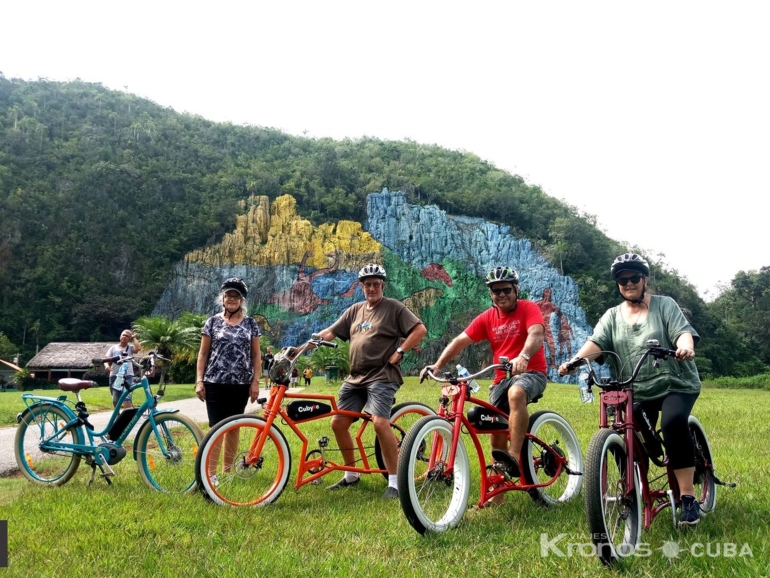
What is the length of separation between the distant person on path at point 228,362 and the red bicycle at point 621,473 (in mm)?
3134

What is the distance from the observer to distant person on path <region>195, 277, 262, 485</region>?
5738mm

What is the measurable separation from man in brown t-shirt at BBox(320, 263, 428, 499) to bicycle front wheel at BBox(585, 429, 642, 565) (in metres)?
2.07

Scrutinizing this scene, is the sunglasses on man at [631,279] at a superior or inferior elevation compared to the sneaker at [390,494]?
superior

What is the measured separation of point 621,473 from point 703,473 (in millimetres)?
1203

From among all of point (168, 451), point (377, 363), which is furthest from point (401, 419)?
point (168, 451)

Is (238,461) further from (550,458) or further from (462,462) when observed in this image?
(550,458)

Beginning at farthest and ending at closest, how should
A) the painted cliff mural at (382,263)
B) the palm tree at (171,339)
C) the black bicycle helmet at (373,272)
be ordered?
the painted cliff mural at (382,263)
the palm tree at (171,339)
the black bicycle helmet at (373,272)

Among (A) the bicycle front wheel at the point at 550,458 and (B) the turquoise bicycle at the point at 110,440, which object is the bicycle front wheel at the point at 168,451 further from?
(A) the bicycle front wheel at the point at 550,458

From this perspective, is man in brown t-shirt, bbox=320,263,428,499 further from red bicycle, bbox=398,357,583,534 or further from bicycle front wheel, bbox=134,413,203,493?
bicycle front wheel, bbox=134,413,203,493

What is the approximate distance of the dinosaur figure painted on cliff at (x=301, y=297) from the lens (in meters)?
56.3

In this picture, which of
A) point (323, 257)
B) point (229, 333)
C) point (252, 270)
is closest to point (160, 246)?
point (252, 270)

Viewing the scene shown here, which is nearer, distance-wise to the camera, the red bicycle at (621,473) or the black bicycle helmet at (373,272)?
the red bicycle at (621,473)

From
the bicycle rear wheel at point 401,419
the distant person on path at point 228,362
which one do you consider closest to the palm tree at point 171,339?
the distant person on path at point 228,362

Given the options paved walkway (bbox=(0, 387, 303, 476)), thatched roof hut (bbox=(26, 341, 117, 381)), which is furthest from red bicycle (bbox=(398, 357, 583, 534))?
thatched roof hut (bbox=(26, 341, 117, 381))
